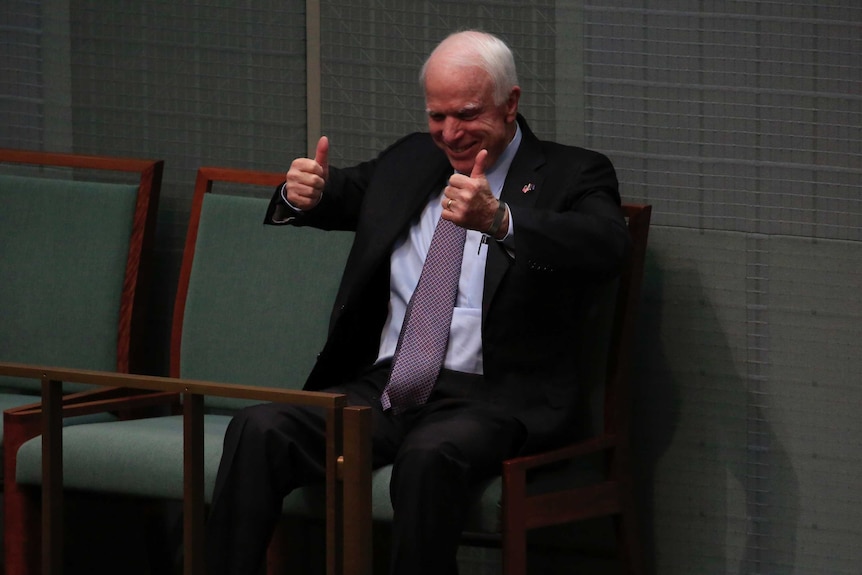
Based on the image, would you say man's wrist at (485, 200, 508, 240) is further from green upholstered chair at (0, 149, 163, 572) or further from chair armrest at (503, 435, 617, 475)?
green upholstered chair at (0, 149, 163, 572)

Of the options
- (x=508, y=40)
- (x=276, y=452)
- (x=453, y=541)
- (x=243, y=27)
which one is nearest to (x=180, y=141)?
(x=243, y=27)

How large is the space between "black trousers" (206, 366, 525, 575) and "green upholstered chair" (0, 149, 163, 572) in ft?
2.88

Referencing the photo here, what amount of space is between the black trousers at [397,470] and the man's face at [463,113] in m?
0.51

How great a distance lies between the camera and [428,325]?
3029mm

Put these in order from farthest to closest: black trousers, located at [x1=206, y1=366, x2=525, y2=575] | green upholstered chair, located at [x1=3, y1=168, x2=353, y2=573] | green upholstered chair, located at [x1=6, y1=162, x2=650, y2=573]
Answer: green upholstered chair, located at [x1=3, y1=168, x2=353, y2=573] < green upholstered chair, located at [x1=6, y1=162, x2=650, y2=573] < black trousers, located at [x1=206, y1=366, x2=525, y2=575]

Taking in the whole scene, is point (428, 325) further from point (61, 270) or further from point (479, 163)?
point (61, 270)

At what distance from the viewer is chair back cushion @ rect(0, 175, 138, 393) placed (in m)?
3.63

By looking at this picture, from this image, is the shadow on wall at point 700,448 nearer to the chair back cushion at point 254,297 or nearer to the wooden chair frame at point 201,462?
the chair back cushion at point 254,297

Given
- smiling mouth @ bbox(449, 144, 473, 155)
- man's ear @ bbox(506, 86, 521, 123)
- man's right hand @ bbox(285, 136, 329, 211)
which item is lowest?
man's right hand @ bbox(285, 136, 329, 211)

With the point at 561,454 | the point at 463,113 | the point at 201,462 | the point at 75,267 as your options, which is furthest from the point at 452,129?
the point at 75,267

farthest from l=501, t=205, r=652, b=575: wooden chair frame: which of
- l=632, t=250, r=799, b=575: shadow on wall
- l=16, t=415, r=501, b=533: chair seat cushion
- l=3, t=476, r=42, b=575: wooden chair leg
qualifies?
l=3, t=476, r=42, b=575: wooden chair leg

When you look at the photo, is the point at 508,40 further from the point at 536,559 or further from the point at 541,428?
the point at 536,559

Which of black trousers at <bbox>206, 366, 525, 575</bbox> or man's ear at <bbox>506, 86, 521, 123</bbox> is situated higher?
man's ear at <bbox>506, 86, 521, 123</bbox>

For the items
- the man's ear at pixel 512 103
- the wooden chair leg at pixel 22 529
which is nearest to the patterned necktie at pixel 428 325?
the man's ear at pixel 512 103
